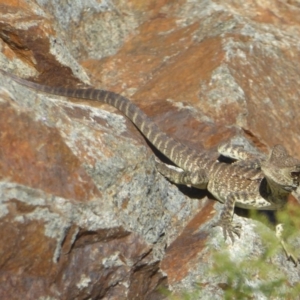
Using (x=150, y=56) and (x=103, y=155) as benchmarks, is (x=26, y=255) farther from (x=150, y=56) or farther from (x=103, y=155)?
(x=150, y=56)

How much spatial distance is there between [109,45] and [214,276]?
→ 4.76 metres

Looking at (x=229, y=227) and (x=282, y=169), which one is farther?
(x=229, y=227)

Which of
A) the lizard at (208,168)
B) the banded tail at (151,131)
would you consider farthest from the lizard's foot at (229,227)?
the banded tail at (151,131)

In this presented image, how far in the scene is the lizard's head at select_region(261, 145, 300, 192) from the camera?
7492 mm

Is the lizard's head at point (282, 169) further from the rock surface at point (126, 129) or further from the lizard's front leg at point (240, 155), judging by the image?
the lizard's front leg at point (240, 155)

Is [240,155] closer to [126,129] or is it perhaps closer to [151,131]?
[151,131]

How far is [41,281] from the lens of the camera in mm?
6332

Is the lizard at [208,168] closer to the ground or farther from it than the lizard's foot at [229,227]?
farther from it

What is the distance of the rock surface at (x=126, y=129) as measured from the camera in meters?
6.45

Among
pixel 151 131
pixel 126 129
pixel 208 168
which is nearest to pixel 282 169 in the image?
pixel 208 168

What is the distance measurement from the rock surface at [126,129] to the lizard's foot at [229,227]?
0.08 m

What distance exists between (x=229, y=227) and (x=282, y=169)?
89 centimetres

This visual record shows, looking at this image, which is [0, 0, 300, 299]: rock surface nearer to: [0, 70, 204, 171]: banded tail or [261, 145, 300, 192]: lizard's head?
[0, 70, 204, 171]: banded tail

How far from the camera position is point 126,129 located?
8.44 meters
